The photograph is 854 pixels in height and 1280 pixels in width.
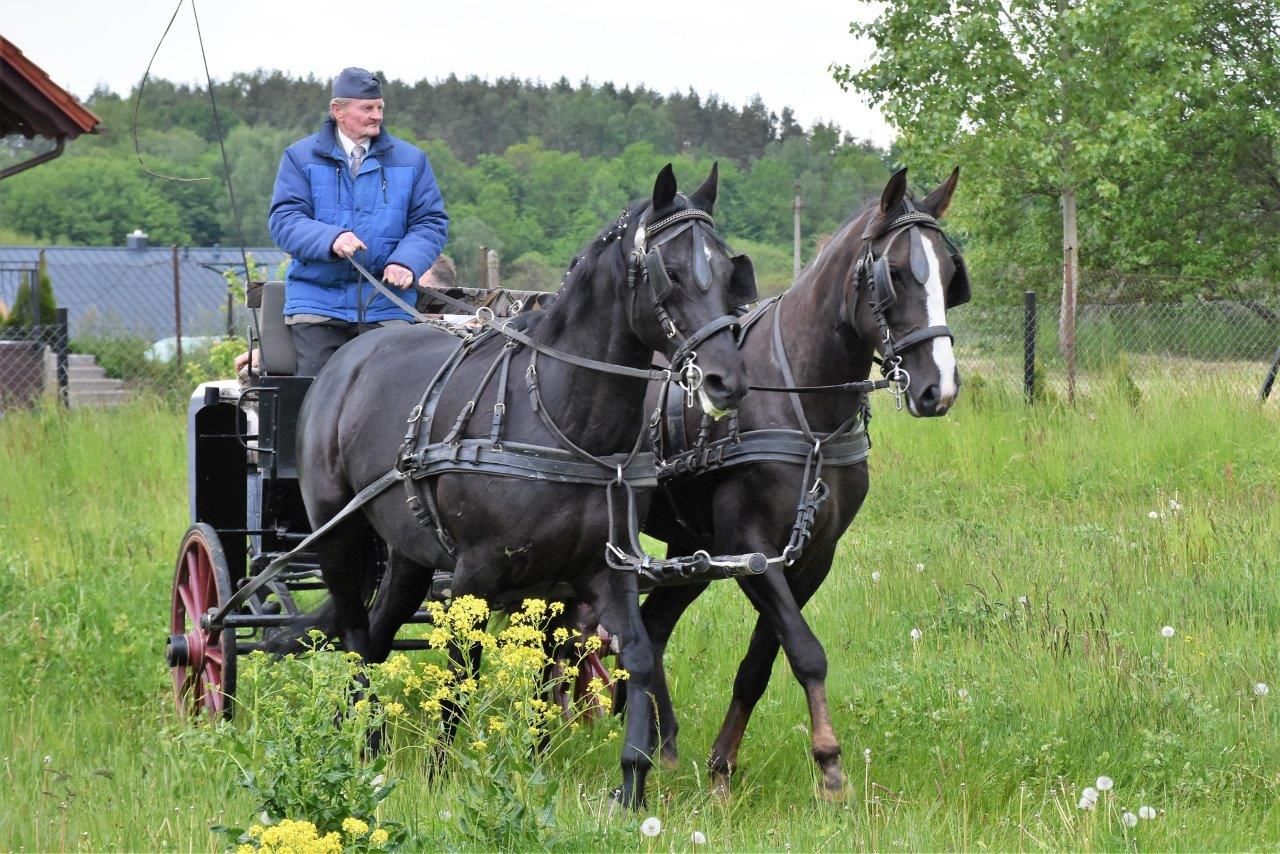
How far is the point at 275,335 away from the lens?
6.09 meters

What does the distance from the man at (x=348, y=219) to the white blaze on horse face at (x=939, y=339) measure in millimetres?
2038

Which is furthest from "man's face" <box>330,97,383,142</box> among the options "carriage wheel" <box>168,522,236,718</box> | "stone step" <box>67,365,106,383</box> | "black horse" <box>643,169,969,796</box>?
"stone step" <box>67,365,106,383</box>

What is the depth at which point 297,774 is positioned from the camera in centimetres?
346

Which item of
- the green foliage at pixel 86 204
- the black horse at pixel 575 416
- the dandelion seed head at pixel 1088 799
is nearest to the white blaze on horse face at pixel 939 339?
the black horse at pixel 575 416

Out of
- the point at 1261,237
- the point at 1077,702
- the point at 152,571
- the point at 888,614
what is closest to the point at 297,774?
the point at 1077,702

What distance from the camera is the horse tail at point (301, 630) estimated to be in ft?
18.9

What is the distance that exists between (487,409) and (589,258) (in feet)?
1.96

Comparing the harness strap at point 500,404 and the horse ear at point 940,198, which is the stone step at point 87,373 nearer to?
the harness strap at point 500,404

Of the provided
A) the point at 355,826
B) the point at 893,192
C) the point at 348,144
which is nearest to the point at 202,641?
the point at 348,144

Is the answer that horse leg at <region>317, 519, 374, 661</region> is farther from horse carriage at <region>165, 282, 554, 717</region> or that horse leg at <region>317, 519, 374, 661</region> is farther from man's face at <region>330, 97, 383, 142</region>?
man's face at <region>330, 97, 383, 142</region>

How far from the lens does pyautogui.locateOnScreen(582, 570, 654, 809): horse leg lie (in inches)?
177

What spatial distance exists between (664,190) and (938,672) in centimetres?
250

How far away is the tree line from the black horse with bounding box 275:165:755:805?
3522 centimetres

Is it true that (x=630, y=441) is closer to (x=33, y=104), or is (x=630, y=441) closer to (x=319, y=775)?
(x=319, y=775)
